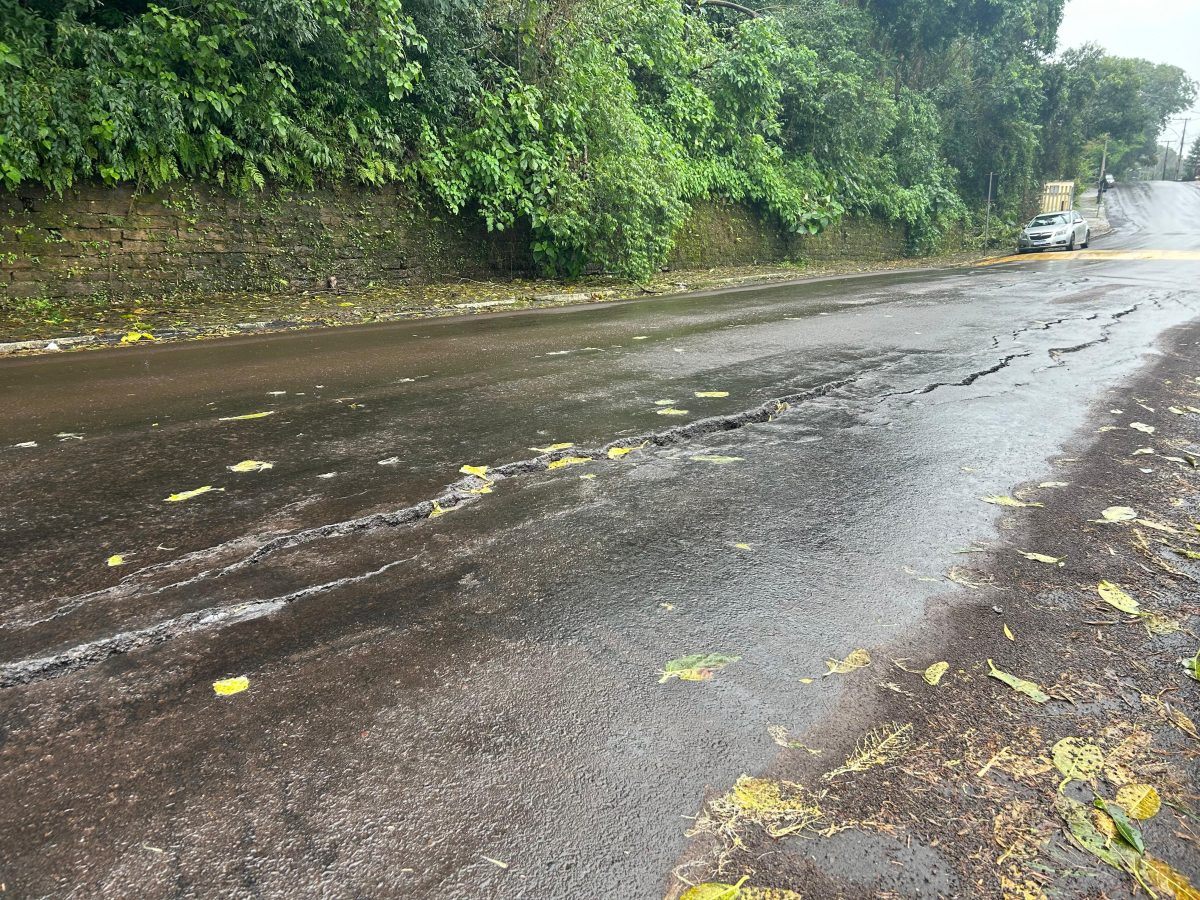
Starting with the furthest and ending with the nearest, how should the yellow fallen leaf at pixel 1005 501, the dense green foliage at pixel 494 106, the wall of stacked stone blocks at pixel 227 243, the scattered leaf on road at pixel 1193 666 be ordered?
the wall of stacked stone blocks at pixel 227 243 → the dense green foliage at pixel 494 106 → the yellow fallen leaf at pixel 1005 501 → the scattered leaf on road at pixel 1193 666

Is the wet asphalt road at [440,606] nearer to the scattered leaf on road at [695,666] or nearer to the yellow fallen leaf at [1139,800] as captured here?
the scattered leaf on road at [695,666]

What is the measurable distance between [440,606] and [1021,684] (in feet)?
5.50

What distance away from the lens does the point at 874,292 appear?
42.8ft

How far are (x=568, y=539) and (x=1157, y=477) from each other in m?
2.85

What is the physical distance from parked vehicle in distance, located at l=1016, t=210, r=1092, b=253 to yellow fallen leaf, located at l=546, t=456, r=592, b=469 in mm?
30168

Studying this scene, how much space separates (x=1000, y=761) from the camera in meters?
1.74

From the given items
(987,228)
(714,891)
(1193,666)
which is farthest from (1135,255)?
(714,891)

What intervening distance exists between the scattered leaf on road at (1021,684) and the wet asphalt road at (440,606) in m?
0.30

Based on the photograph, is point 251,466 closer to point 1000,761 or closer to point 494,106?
point 1000,761

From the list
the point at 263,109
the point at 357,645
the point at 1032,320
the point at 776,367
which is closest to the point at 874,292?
the point at 1032,320

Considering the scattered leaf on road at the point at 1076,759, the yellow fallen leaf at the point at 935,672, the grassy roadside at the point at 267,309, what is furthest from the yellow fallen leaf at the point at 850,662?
the grassy roadside at the point at 267,309

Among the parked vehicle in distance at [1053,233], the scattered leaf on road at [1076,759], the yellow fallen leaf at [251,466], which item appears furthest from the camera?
the parked vehicle in distance at [1053,233]

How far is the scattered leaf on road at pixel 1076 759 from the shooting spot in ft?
5.56

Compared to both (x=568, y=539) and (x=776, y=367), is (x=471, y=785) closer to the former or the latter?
(x=568, y=539)
